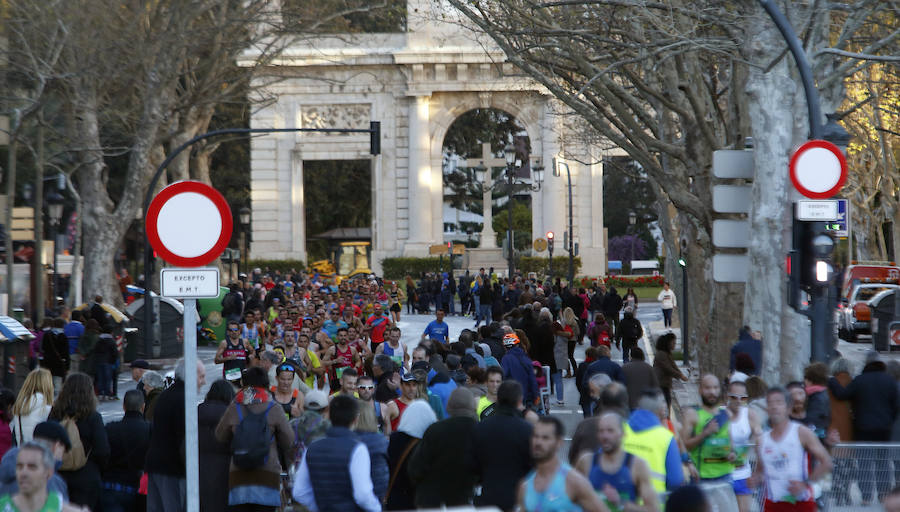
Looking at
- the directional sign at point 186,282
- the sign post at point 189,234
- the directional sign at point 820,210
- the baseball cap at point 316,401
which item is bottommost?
the baseball cap at point 316,401

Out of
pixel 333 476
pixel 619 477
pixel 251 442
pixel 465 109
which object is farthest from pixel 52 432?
pixel 465 109

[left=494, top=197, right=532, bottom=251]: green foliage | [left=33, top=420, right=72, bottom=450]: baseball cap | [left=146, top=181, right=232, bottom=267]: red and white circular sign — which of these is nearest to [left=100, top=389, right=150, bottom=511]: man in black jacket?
[left=33, top=420, right=72, bottom=450]: baseball cap

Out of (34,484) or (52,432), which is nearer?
(34,484)

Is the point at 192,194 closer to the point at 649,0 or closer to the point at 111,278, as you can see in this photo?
the point at 649,0

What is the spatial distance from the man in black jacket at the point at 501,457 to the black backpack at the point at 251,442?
1647mm

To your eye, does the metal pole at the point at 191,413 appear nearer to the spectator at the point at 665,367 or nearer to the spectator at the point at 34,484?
the spectator at the point at 34,484

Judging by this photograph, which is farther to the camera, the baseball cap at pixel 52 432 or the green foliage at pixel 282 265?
the green foliage at pixel 282 265

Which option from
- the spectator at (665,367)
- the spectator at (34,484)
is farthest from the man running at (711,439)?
the spectator at (665,367)

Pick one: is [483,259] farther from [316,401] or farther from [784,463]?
[784,463]

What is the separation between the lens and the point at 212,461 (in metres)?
9.65

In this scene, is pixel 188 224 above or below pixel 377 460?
above

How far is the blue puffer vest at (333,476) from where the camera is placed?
26.0ft

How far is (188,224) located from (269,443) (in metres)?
2.50

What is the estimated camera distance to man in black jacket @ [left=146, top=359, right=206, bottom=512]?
9828mm
